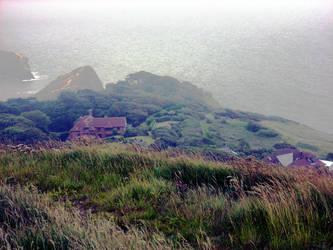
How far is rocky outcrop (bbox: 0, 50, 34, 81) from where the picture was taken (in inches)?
5330

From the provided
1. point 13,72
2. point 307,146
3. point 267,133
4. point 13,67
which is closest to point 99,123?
point 267,133

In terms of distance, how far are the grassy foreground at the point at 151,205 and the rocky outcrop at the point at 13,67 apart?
487 feet

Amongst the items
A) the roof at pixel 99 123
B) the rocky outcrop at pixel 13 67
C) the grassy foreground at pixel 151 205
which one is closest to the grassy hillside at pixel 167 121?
the roof at pixel 99 123

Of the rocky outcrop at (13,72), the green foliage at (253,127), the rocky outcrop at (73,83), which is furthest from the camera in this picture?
the rocky outcrop at (13,72)

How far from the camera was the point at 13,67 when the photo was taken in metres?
138

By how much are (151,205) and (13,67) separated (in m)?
156

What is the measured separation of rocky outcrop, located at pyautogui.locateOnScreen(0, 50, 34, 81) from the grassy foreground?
148 metres

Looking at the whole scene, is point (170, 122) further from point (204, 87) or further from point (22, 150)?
point (22, 150)

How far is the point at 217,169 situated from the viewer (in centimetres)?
485

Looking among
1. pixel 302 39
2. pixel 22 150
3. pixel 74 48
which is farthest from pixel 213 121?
pixel 302 39

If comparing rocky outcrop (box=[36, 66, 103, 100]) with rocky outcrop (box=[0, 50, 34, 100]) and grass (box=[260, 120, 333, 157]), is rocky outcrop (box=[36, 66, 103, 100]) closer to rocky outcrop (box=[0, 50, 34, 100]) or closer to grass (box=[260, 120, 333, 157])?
rocky outcrop (box=[0, 50, 34, 100])

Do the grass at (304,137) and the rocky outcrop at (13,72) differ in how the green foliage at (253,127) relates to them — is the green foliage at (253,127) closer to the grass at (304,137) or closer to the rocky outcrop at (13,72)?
the grass at (304,137)

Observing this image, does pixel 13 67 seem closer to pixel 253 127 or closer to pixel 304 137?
pixel 253 127

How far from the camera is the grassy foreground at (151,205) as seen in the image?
8.65 feet
